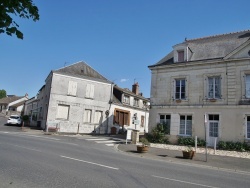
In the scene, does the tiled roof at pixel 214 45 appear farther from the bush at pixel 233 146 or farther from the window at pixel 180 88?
the bush at pixel 233 146

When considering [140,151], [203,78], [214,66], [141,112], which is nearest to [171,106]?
[203,78]

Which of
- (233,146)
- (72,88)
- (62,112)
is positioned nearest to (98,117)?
(62,112)

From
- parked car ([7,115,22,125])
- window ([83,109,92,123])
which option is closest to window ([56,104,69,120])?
window ([83,109,92,123])

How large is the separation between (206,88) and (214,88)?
0.65 metres

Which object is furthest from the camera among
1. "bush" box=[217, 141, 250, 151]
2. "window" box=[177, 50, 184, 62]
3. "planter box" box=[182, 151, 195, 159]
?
"window" box=[177, 50, 184, 62]

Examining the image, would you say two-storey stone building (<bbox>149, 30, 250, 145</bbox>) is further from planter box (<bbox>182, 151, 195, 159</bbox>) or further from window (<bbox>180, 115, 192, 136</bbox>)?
planter box (<bbox>182, 151, 195, 159</bbox>)

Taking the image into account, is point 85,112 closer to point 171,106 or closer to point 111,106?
point 111,106

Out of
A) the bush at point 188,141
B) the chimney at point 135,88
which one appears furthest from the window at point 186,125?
the chimney at point 135,88

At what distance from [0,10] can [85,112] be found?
84.5 feet

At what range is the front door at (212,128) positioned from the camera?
19547mm

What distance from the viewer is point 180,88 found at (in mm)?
21875

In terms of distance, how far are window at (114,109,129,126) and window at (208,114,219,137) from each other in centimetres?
1423

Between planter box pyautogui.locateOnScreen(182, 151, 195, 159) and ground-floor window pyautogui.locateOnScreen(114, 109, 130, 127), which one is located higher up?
ground-floor window pyautogui.locateOnScreen(114, 109, 130, 127)

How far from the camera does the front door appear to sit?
64.1 feet
